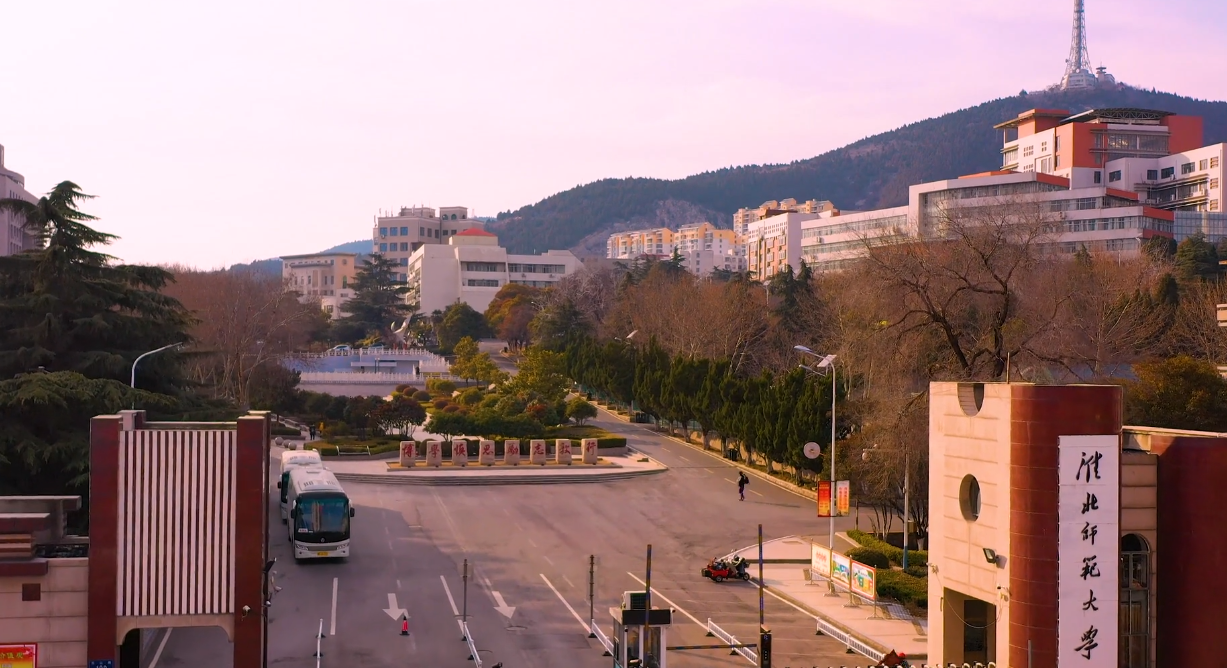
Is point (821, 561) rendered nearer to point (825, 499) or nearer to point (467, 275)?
point (825, 499)

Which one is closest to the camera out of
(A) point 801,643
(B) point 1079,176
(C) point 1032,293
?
(A) point 801,643

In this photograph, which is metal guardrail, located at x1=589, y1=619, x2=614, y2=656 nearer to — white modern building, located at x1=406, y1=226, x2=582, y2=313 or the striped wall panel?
the striped wall panel

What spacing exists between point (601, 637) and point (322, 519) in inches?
460

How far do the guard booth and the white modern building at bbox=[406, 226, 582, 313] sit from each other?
431 ft

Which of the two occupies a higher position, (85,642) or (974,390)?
(974,390)

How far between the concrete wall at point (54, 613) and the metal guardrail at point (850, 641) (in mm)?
16704

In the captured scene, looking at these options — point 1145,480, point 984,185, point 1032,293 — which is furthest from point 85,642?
point 984,185

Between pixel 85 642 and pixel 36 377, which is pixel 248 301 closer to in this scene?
pixel 36 377

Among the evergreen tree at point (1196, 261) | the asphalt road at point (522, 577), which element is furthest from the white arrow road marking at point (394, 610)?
the evergreen tree at point (1196, 261)

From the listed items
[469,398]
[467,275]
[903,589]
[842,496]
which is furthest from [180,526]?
[467,275]

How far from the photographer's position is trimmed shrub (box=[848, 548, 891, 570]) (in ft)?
119

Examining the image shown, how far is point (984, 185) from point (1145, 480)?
101 meters

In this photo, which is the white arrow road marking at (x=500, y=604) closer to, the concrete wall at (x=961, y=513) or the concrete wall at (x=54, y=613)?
the concrete wall at (x=961, y=513)

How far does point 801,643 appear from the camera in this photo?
28578 mm
